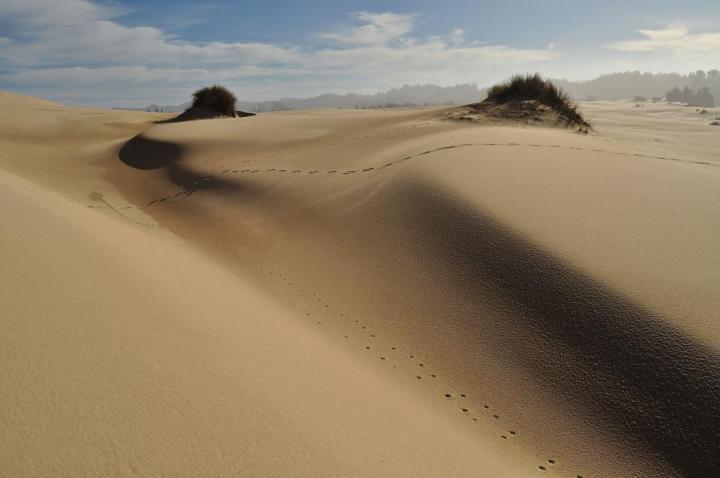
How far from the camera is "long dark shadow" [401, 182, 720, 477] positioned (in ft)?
5.76

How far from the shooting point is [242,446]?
50.7 inches

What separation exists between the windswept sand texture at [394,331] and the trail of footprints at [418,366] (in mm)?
11

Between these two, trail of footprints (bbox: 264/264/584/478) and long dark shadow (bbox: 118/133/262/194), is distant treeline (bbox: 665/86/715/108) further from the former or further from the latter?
trail of footprints (bbox: 264/264/584/478)

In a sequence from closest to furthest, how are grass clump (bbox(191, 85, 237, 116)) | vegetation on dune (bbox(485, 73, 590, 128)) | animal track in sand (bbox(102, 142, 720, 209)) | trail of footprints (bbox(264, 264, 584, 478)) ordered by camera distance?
trail of footprints (bbox(264, 264, 584, 478)) < animal track in sand (bbox(102, 142, 720, 209)) < vegetation on dune (bbox(485, 73, 590, 128)) < grass clump (bbox(191, 85, 237, 116))

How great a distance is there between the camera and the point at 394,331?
106 inches

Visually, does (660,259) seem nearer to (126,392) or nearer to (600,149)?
(126,392)

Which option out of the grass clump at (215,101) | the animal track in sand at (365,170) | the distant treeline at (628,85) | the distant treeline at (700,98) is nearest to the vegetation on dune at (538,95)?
the animal track in sand at (365,170)

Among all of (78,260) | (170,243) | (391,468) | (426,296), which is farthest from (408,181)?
(391,468)

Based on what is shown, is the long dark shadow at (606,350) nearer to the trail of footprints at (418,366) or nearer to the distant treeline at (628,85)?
the trail of footprints at (418,366)

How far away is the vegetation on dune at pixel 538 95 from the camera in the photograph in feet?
27.2

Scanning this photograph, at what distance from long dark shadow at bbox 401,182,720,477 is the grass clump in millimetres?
14128

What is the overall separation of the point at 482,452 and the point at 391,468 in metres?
0.54

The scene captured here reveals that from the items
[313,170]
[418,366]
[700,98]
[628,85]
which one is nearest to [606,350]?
[418,366]

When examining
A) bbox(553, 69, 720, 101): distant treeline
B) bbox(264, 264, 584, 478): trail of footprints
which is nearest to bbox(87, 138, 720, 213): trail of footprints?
bbox(264, 264, 584, 478): trail of footprints
